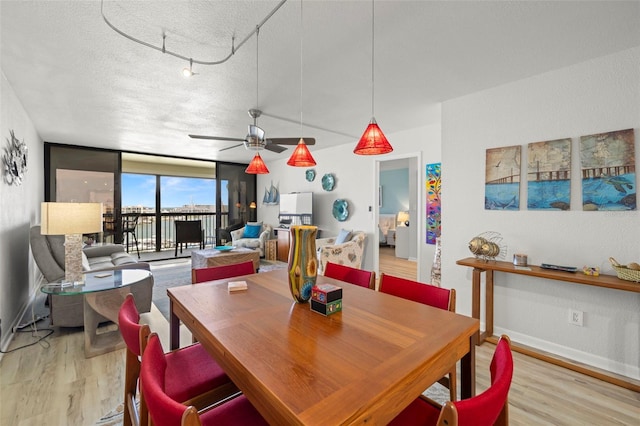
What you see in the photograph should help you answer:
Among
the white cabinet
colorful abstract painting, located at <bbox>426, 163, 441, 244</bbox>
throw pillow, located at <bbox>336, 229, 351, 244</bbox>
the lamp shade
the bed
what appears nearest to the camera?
the lamp shade

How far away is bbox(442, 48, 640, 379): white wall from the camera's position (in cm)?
217

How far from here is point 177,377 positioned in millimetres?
1274

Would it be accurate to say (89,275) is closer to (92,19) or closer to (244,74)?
(92,19)

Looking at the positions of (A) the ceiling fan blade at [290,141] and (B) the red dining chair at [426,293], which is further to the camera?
(A) the ceiling fan blade at [290,141]

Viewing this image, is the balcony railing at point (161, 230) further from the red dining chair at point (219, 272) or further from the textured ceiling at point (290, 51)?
the red dining chair at point (219, 272)

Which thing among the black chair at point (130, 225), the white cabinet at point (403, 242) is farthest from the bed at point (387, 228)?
the black chair at point (130, 225)

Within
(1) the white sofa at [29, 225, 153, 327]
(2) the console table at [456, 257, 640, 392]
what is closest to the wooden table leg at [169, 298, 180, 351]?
(1) the white sofa at [29, 225, 153, 327]

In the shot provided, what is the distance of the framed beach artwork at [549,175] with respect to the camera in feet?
7.89

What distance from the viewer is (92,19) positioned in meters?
1.80

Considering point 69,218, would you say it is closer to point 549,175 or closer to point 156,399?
point 156,399

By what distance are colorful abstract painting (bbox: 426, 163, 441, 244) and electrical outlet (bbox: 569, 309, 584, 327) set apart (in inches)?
89.4

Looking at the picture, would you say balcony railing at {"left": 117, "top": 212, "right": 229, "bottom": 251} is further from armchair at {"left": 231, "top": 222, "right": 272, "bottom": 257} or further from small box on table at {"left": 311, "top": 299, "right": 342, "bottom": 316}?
small box on table at {"left": 311, "top": 299, "right": 342, "bottom": 316}

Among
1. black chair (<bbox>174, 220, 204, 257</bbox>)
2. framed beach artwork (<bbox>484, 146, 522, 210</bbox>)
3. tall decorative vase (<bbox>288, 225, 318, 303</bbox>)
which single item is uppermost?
framed beach artwork (<bbox>484, 146, 522, 210</bbox>)

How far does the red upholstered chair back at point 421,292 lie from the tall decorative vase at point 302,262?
611 millimetres
